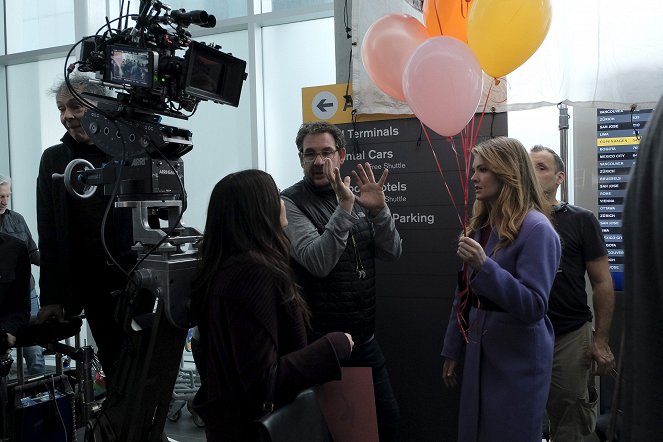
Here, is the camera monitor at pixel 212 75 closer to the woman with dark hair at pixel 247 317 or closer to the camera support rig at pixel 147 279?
the camera support rig at pixel 147 279

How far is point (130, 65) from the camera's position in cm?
147

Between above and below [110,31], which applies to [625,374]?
below

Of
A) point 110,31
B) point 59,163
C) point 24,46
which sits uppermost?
point 24,46

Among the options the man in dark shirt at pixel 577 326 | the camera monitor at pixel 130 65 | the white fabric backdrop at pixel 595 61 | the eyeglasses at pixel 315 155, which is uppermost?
the white fabric backdrop at pixel 595 61

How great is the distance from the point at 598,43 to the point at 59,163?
2452mm

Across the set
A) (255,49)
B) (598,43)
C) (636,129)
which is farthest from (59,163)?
(636,129)

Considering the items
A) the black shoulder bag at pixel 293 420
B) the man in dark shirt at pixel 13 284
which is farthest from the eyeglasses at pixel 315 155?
the man in dark shirt at pixel 13 284

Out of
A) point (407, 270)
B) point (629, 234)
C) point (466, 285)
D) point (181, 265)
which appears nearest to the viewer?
point (629, 234)

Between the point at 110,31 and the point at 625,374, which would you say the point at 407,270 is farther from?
the point at 625,374

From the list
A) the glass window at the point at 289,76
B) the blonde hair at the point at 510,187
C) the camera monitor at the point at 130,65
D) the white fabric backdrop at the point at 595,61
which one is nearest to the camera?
the camera monitor at the point at 130,65

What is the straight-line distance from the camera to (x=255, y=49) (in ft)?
13.0

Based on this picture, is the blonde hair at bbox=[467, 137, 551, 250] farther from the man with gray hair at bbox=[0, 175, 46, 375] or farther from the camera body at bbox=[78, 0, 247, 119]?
the man with gray hair at bbox=[0, 175, 46, 375]

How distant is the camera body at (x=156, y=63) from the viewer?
1.47 metres

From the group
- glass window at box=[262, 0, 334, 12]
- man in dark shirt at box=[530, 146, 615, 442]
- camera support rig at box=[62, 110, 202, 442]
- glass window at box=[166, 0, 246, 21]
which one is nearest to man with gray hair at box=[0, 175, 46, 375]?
glass window at box=[166, 0, 246, 21]
